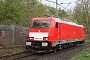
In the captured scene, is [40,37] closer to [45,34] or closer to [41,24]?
[45,34]

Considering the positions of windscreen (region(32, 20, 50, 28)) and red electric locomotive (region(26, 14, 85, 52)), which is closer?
red electric locomotive (region(26, 14, 85, 52))

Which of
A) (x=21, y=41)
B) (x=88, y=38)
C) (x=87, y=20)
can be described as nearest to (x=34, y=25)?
(x=21, y=41)

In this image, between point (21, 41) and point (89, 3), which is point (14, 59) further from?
point (89, 3)

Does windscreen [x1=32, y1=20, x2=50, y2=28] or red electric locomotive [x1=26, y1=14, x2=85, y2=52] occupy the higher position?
windscreen [x1=32, y1=20, x2=50, y2=28]

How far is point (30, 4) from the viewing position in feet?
104

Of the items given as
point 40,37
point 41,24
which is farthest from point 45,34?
point 41,24

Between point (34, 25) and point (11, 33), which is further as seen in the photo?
point (11, 33)

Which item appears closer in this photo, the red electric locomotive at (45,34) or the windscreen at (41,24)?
the red electric locomotive at (45,34)

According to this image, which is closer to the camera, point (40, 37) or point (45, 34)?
point (40, 37)

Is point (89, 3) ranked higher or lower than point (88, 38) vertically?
higher

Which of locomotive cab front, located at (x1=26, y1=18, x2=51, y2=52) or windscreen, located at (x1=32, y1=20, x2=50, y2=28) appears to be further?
windscreen, located at (x1=32, y1=20, x2=50, y2=28)

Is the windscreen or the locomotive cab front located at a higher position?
the windscreen

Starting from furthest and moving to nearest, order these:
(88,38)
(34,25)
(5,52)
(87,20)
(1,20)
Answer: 1. (87,20)
2. (88,38)
3. (1,20)
4. (34,25)
5. (5,52)

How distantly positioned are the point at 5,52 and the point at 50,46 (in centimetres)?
375
